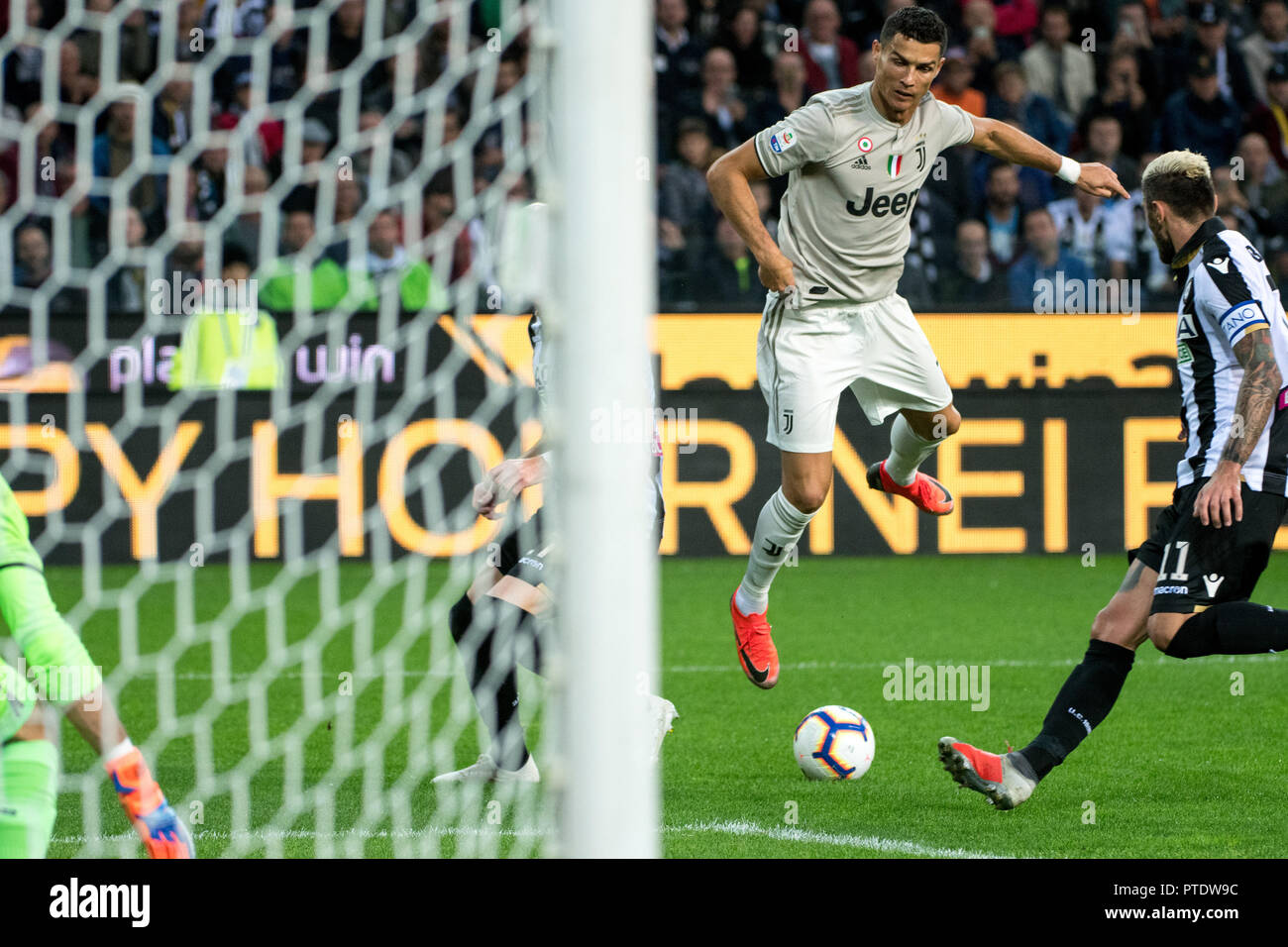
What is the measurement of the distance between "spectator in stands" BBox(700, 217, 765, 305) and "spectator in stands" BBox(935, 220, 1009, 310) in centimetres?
118

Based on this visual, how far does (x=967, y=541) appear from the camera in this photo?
412 inches

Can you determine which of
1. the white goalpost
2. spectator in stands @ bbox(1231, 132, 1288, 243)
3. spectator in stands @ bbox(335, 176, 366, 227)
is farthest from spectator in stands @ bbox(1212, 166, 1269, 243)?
the white goalpost

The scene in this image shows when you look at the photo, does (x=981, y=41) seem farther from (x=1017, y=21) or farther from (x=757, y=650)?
(x=757, y=650)

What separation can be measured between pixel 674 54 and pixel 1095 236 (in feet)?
11.3

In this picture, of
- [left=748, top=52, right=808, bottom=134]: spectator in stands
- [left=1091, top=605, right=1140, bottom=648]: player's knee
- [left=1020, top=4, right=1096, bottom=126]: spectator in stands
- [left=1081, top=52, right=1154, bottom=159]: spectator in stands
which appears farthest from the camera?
[left=1020, top=4, right=1096, bottom=126]: spectator in stands

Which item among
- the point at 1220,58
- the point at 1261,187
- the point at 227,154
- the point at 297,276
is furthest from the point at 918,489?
the point at 1220,58

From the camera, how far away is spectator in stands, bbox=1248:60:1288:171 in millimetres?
12523

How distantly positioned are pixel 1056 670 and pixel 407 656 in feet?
9.39

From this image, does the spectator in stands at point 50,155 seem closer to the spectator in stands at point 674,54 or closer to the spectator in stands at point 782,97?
the spectator in stands at point 674,54

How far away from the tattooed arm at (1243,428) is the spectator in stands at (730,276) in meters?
6.19

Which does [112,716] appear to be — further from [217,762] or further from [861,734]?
[861,734]

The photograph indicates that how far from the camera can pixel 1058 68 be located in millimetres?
12844

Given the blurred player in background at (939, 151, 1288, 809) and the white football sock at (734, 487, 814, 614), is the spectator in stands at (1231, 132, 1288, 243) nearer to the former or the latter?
the white football sock at (734, 487, 814, 614)
